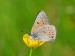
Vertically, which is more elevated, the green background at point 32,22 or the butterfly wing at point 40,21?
the green background at point 32,22

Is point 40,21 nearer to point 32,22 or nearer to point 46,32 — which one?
point 46,32

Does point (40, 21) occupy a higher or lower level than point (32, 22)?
lower

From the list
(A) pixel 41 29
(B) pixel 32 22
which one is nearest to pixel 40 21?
(A) pixel 41 29

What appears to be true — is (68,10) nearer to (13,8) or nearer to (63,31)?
(63,31)

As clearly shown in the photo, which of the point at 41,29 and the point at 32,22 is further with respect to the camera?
the point at 32,22

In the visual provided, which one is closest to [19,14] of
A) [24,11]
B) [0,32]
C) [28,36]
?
[24,11]

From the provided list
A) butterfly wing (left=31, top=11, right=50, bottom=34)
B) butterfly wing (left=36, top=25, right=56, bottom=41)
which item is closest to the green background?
butterfly wing (left=36, top=25, right=56, bottom=41)

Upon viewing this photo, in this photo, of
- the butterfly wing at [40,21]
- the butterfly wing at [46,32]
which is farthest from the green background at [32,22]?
the butterfly wing at [40,21]

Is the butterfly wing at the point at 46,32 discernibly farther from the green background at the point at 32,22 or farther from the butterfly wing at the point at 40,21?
the green background at the point at 32,22
